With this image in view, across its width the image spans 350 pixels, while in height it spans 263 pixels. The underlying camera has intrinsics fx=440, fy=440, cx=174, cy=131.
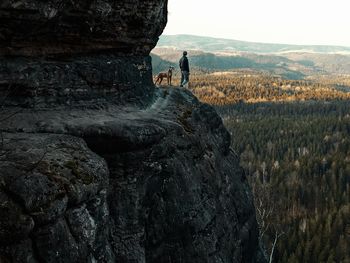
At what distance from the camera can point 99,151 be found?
18.0 meters

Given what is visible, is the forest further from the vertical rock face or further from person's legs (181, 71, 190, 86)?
the vertical rock face

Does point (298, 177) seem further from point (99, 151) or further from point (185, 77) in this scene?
point (99, 151)

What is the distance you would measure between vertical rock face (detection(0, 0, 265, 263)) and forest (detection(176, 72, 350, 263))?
21177 mm

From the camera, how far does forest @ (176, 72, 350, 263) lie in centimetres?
5912

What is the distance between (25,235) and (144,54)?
14.3 m

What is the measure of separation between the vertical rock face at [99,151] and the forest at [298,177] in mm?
→ 21177

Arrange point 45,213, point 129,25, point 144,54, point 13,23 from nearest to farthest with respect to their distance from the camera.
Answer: point 45,213 → point 13,23 → point 129,25 → point 144,54

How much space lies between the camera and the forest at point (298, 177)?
59.1 meters

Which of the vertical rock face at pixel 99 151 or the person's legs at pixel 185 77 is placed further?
the person's legs at pixel 185 77

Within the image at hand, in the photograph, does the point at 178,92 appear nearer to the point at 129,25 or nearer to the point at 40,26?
the point at 129,25

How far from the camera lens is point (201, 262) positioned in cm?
2038

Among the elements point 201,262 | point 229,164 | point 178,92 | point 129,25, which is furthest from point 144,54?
point 201,262

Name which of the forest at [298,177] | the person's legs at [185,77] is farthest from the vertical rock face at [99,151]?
the forest at [298,177]

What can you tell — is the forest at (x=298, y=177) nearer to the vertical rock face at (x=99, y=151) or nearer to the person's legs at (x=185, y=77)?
the person's legs at (x=185, y=77)
